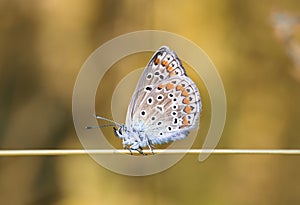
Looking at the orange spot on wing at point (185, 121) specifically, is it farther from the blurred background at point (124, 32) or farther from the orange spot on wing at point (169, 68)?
the blurred background at point (124, 32)

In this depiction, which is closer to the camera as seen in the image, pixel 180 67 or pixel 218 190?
pixel 180 67

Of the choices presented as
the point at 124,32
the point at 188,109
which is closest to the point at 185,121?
the point at 188,109

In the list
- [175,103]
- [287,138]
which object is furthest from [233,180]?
[175,103]

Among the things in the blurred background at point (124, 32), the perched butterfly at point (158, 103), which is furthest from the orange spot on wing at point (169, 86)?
the blurred background at point (124, 32)

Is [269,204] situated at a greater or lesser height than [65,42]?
lesser

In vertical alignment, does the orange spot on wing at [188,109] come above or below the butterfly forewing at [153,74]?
below

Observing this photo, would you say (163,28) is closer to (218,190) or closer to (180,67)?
(218,190)

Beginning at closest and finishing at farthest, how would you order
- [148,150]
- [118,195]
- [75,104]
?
[148,150], [75,104], [118,195]

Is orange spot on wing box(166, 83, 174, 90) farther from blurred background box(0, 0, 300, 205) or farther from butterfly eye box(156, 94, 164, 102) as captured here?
blurred background box(0, 0, 300, 205)
